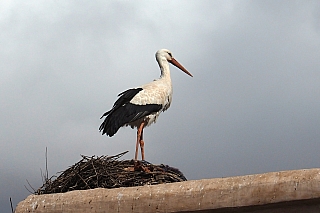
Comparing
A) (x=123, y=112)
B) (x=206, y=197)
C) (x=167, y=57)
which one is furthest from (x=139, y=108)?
(x=206, y=197)

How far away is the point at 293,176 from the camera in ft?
9.90

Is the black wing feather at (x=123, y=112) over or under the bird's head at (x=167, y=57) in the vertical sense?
under

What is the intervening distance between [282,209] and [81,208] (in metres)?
1.16

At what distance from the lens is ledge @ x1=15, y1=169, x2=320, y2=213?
2971 mm

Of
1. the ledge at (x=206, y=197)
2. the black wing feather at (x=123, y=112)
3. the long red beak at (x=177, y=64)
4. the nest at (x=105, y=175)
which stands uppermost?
the long red beak at (x=177, y=64)

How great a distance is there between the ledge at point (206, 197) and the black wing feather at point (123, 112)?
147 inches

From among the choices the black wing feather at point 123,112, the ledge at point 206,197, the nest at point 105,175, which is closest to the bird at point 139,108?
the black wing feather at point 123,112

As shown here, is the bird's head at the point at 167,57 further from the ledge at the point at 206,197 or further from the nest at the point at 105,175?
the ledge at the point at 206,197

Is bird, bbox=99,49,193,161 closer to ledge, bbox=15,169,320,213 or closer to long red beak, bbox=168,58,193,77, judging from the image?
long red beak, bbox=168,58,193,77

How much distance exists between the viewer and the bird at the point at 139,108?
7.41 meters

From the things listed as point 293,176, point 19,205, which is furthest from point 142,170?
point 293,176

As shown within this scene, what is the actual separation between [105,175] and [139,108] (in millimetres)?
2572

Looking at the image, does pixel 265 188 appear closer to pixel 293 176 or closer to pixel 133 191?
pixel 293 176

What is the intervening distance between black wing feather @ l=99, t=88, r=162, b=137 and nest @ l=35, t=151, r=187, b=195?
6.52 ft
